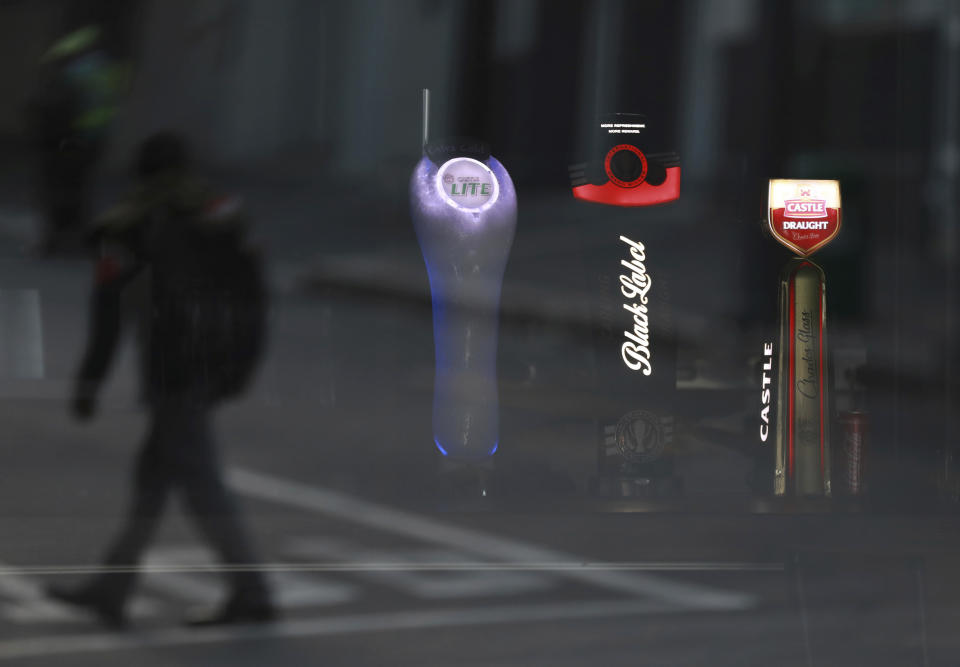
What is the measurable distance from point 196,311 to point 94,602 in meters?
0.57

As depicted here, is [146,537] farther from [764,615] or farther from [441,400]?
[764,615]

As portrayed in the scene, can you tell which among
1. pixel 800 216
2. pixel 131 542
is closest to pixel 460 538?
pixel 131 542

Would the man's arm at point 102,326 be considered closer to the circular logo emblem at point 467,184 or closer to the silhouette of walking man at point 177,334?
the silhouette of walking man at point 177,334

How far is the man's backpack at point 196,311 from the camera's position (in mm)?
2410

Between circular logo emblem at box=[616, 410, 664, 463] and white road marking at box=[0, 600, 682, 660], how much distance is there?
28cm

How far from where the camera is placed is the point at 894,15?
8.21 ft

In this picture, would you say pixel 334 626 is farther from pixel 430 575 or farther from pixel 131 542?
pixel 131 542

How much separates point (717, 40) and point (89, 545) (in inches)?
62.0

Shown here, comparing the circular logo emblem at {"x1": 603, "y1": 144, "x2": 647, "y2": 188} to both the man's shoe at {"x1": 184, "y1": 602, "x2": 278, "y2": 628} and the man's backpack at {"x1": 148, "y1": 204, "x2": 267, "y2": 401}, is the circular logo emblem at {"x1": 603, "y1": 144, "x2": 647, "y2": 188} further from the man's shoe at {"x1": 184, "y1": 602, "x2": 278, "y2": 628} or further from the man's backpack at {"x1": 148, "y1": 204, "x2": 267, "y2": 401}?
the man's shoe at {"x1": 184, "y1": 602, "x2": 278, "y2": 628}

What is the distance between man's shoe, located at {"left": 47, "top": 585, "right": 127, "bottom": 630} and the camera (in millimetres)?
2260

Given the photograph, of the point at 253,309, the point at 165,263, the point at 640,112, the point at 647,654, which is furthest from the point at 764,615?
the point at 165,263

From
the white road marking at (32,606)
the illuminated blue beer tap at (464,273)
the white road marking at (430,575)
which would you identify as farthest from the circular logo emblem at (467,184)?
the white road marking at (32,606)

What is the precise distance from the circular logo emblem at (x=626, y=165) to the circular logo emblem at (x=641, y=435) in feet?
1.41

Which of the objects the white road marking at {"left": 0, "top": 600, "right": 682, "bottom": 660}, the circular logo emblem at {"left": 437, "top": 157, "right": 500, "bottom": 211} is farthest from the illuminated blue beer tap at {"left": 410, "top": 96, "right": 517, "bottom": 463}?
the white road marking at {"left": 0, "top": 600, "right": 682, "bottom": 660}
